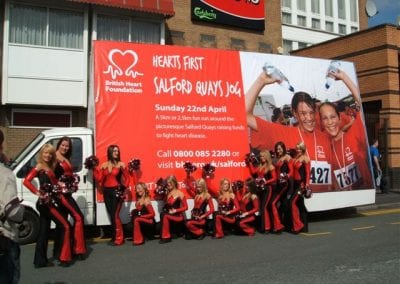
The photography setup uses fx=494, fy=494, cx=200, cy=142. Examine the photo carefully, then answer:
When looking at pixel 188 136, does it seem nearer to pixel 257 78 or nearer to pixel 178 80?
pixel 178 80

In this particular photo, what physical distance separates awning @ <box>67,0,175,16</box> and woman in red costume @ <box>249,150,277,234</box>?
1266 cm

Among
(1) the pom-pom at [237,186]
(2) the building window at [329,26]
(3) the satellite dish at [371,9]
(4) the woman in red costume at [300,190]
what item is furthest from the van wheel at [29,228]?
(2) the building window at [329,26]

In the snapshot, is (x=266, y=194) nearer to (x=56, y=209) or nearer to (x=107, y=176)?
(x=107, y=176)

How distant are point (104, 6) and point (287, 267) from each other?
53.0 feet

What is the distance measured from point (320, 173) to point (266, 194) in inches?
63.8

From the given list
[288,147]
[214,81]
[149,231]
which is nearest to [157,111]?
[214,81]

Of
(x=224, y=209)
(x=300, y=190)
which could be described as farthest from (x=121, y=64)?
(x=300, y=190)

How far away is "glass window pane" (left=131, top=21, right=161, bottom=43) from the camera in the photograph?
21.4 meters

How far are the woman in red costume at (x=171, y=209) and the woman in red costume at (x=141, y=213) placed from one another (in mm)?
235

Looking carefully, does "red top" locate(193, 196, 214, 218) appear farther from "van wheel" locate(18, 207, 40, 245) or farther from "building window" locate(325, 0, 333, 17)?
"building window" locate(325, 0, 333, 17)

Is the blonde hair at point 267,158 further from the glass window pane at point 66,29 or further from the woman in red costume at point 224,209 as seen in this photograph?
the glass window pane at point 66,29

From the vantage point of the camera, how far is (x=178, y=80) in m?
9.38

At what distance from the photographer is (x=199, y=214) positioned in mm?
8852

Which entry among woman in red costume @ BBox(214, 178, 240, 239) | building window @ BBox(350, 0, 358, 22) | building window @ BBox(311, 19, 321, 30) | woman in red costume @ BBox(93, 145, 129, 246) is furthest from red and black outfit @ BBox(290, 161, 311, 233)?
building window @ BBox(350, 0, 358, 22)
